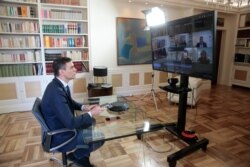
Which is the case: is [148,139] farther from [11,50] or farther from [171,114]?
[11,50]

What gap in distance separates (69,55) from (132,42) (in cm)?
174

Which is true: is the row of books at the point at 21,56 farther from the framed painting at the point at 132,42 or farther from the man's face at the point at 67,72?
the man's face at the point at 67,72

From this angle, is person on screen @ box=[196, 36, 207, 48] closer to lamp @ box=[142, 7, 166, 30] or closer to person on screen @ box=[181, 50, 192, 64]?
person on screen @ box=[181, 50, 192, 64]

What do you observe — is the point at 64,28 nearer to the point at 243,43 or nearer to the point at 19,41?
the point at 19,41

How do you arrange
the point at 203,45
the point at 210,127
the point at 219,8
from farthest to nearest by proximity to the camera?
the point at 219,8
the point at 210,127
the point at 203,45

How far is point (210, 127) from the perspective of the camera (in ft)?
10.1

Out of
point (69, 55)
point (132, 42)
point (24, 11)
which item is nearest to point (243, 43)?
point (132, 42)

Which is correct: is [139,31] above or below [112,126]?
above

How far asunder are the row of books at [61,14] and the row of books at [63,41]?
439 millimetres

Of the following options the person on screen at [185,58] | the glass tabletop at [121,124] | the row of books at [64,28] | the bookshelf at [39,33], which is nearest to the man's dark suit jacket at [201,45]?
the person on screen at [185,58]

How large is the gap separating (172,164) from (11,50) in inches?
151

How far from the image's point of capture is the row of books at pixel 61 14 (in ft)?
12.3

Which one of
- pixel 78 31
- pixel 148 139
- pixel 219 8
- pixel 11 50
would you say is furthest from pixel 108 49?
pixel 219 8

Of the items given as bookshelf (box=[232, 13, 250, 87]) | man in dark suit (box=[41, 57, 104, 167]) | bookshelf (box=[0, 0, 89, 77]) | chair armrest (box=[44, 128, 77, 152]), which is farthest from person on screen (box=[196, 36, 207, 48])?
bookshelf (box=[232, 13, 250, 87])
